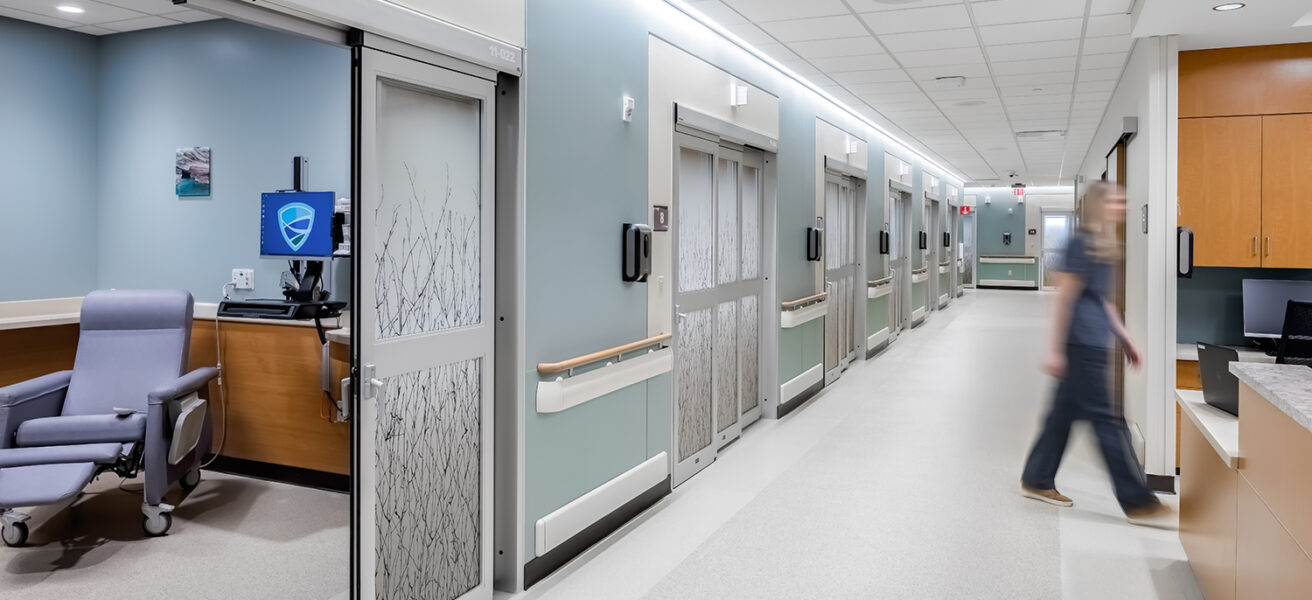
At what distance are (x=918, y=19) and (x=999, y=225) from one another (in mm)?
18773

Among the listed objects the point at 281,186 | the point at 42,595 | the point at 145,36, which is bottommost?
the point at 42,595

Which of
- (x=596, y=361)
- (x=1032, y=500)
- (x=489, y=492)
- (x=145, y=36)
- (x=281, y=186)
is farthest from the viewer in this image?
(x=145, y=36)

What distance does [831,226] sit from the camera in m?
8.16

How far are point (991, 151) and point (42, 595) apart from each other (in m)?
12.3

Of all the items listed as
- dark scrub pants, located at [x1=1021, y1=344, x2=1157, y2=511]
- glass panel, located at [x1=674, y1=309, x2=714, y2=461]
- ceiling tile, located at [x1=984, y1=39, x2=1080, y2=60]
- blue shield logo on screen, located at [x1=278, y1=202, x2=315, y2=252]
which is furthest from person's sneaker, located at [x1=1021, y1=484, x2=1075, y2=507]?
blue shield logo on screen, located at [x1=278, y1=202, x2=315, y2=252]

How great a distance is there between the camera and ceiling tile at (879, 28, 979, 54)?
17.0 feet

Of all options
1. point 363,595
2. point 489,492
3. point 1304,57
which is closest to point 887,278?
point 1304,57

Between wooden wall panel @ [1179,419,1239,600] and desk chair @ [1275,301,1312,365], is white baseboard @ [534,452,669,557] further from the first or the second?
desk chair @ [1275,301,1312,365]

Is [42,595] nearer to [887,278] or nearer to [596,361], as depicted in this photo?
[596,361]

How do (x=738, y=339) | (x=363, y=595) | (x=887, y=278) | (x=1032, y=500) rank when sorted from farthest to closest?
(x=887, y=278)
(x=738, y=339)
(x=1032, y=500)
(x=363, y=595)

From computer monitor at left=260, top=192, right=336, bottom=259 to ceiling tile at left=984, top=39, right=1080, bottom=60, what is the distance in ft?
14.7

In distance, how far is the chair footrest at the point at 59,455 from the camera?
11.9ft

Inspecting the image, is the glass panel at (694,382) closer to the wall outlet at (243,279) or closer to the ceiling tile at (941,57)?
the ceiling tile at (941,57)

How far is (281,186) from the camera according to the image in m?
4.91
